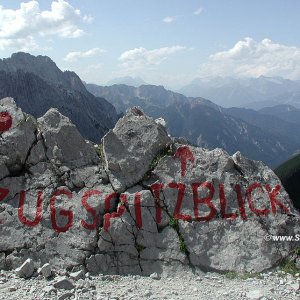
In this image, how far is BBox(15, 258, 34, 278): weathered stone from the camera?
1277 centimetres

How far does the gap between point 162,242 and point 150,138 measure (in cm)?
428

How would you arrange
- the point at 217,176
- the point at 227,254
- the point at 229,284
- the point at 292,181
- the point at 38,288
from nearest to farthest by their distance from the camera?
the point at 38,288
the point at 229,284
the point at 227,254
the point at 217,176
the point at 292,181

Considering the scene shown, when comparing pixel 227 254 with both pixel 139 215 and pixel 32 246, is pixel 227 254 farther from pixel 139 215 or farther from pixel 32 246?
pixel 32 246

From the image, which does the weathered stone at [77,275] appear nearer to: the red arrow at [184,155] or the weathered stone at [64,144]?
the weathered stone at [64,144]

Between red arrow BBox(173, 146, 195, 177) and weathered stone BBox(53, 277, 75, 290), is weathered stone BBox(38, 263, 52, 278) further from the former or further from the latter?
red arrow BBox(173, 146, 195, 177)

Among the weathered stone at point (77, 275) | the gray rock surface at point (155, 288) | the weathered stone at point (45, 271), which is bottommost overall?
the gray rock surface at point (155, 288)

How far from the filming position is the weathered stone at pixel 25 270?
12.8 meters

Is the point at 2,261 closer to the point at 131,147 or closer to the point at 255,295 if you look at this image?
the point at 131,147

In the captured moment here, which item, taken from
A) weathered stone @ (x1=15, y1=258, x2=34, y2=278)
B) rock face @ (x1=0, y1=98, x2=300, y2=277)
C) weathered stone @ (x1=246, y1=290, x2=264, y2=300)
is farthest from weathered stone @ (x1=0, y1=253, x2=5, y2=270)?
weathered stone @ (x1=246, y1=290, x2=264, y2=300)

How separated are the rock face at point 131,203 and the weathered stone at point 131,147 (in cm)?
4

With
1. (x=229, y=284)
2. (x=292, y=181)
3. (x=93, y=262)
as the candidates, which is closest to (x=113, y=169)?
(x=93, y=262)

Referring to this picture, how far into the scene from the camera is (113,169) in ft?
52.7

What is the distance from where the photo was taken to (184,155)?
1645 centimetres

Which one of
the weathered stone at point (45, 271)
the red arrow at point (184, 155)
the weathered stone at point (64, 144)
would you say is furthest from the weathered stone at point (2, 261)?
the red arrow at point (184, 155)
